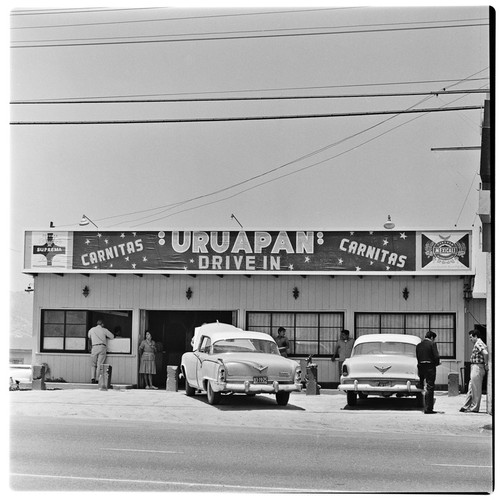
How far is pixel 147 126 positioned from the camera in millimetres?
12305

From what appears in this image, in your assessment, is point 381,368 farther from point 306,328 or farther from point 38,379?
point 38,379

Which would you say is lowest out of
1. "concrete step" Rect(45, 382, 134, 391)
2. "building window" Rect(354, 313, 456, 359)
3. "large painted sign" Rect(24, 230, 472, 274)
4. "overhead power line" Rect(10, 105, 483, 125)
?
"concrete step" Rect(45, 382, 134, 391)

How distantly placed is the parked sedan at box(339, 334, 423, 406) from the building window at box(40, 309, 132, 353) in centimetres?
330

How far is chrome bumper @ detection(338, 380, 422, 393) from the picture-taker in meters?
11.7

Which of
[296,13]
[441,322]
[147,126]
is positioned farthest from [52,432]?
[296,13]

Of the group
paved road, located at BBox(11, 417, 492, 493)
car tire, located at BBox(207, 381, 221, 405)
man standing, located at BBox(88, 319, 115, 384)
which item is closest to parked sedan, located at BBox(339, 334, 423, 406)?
paved road, located at BBox(11, 417, 492, 493)

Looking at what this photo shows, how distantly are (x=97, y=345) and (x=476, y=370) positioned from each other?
219 inches

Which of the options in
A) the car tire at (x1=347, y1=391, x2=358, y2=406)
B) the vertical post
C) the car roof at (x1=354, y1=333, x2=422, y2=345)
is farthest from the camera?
the car tire at (x1=347, y1=391, x2=358, y2=406)

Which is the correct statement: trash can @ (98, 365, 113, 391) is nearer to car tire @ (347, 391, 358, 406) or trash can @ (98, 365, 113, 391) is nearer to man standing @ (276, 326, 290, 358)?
man standing @ (276, 326, 290, 358)

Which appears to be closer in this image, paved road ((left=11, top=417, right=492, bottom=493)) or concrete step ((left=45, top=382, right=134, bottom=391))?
paved road ((left=11, top=417, right=492, bottom=493))

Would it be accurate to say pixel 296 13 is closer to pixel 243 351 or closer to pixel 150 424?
pixel 243 351

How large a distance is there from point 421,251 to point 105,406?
508 cm

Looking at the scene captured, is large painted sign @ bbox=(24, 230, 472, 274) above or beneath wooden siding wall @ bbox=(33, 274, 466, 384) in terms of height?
above

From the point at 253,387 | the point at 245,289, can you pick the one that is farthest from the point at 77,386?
the point at 245,289
